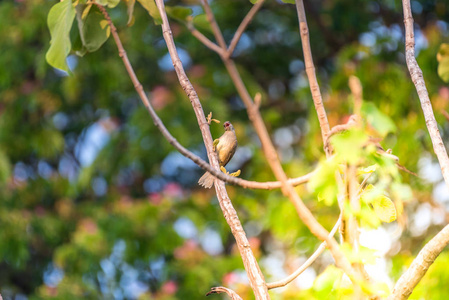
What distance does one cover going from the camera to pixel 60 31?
148 centimetres

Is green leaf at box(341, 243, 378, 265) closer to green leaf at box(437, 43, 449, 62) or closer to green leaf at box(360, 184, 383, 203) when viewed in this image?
green leaf at box(360, 184, 383, 203)

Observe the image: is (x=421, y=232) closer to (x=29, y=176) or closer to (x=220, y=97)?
(x=220, y=97)

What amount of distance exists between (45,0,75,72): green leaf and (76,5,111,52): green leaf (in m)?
0.10

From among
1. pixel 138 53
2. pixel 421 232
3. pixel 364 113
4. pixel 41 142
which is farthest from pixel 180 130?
pixel 364 113

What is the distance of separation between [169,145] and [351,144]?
400 centimetres

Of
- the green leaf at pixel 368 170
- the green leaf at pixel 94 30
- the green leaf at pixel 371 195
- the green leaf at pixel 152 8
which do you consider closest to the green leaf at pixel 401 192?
the green leaf at pixel 371 195

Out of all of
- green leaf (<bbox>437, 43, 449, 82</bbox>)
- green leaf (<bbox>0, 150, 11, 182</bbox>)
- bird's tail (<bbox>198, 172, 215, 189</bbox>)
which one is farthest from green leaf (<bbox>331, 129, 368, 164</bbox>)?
green leaf (<bbox>0, 150, 11, 182</bbox>)

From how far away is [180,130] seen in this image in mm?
4684

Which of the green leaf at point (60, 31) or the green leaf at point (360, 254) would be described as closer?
the green leaf at point (360, 254)

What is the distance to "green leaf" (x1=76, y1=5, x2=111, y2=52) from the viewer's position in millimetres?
1597

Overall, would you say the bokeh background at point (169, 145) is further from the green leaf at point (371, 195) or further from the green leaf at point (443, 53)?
the green leaf at point (371, 195)

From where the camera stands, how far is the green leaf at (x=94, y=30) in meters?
1.60

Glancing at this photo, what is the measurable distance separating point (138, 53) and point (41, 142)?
4.20ft

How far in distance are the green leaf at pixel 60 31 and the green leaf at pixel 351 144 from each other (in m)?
0.79
